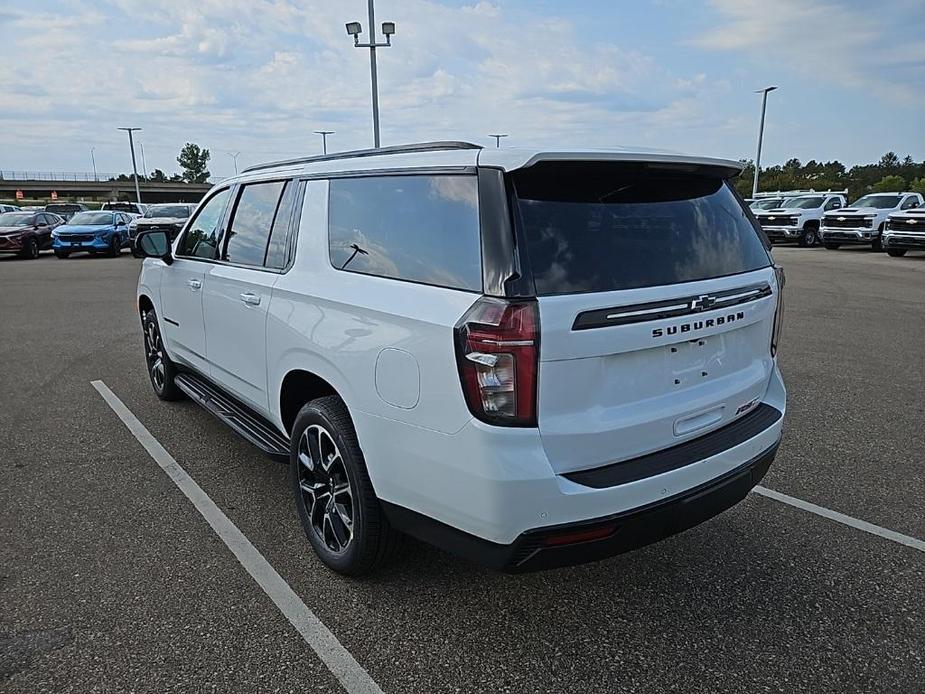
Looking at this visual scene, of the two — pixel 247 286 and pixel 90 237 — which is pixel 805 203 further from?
pixel 247 286

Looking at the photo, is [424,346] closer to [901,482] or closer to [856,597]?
[856,597]

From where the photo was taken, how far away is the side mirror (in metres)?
→ 5.13

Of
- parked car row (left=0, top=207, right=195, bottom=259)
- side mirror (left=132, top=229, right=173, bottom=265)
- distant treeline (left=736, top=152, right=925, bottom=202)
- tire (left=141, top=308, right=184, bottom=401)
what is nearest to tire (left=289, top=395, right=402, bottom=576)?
side mirror (left=132, top=229, right=173, bottom=265)

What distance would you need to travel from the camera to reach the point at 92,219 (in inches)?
914

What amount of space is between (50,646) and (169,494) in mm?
1407

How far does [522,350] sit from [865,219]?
Result: 969 inches

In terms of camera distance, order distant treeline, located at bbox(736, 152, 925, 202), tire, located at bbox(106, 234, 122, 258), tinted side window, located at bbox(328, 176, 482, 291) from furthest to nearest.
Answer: distant treeline, located at bbox(736, 152, 925, 202)
tire, located at bbox(106, 234, 122, 258)
tinted side window, located at bbox(328, 176, 482, 291)

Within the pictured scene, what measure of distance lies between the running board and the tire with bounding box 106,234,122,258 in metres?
20.0

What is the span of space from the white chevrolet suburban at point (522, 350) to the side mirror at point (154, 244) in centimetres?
215

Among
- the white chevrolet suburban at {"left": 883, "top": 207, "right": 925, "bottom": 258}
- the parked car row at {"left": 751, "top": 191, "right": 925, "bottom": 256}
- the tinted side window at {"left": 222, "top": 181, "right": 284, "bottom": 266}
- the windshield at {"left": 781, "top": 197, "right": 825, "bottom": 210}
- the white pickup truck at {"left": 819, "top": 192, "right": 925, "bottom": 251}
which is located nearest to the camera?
the tinted side window at {"left": 222, "top": 181, "right": 284, "bottom": 266}

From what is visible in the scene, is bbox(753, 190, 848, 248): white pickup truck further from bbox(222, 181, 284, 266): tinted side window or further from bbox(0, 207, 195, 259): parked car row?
bbox(222, 181, 284, 266): tinted side window

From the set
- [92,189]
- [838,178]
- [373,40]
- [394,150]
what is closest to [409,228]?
[394,150]

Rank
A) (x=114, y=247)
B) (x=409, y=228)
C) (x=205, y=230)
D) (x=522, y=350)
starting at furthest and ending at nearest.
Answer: (x=114, y=247), (x=205, y=230), (x=409, y=228), (x=522, y=350)

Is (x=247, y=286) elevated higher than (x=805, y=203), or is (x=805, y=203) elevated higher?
(x=247, y=286)
